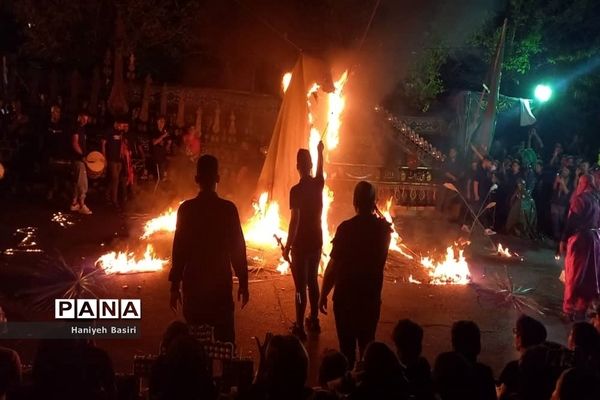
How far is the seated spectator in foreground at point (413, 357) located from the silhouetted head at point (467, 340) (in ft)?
0.86

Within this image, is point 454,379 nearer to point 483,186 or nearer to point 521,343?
point 521,343

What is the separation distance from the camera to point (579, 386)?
3408 mm

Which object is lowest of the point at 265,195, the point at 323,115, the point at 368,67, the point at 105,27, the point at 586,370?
the point at 586,370


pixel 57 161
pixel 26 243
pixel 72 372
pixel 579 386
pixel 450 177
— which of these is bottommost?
pixel 579 386

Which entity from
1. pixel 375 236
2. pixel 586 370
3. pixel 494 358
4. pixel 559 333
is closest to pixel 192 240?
pixel 375 236

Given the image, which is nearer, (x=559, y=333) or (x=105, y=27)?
(x=559, y=333)

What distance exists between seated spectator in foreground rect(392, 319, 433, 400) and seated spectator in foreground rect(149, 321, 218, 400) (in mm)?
1251

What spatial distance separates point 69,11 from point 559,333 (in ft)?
47.1

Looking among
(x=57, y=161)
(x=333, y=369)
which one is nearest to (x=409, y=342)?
(x=333, y=369)

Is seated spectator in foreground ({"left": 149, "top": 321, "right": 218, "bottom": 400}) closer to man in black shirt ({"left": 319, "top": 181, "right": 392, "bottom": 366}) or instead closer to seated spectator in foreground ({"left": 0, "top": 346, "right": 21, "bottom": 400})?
seated spectator in foreground ({"left": 0, "top": 346, "right": 21, "bottom": 400})

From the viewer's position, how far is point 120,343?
19.9 ft

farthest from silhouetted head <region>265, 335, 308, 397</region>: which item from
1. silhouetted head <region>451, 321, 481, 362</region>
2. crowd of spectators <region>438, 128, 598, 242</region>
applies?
crowd of spectators <region>438, 128, 598, 242</region>

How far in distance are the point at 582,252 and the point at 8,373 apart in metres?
6.64

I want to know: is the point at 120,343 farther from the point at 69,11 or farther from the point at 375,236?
the point at 69,11
